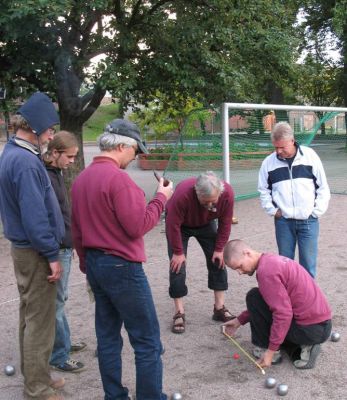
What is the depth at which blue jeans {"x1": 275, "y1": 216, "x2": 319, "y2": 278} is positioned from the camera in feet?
14.7

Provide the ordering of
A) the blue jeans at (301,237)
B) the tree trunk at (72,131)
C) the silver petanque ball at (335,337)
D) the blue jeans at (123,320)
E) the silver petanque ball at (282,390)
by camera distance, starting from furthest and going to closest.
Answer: the tree trunk at (72,131)
the blue jeans at (301,237)
the silver petanque ball at (335,337)
the silver petanque ball at (282,390)
the blue jeans at (123,320)

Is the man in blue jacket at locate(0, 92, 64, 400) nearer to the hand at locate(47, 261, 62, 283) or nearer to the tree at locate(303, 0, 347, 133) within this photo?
the hand at locate(47, 261, 62, 283)

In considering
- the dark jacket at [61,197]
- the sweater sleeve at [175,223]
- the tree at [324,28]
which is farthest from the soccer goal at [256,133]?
the tree at [324,28]

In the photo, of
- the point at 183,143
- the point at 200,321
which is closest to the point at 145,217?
the point at 200,321

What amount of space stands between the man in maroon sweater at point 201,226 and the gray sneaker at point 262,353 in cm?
70

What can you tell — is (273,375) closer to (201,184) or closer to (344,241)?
(201,184)

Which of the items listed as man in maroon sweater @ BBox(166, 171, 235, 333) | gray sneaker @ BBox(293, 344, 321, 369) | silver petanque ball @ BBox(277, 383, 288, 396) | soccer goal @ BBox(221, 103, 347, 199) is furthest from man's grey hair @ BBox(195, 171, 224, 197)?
soccer goal @ BBox(221, 103, 347, 199)

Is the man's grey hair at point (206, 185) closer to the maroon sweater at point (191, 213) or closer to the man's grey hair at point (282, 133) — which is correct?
the maroon sweater at point (191, 213)

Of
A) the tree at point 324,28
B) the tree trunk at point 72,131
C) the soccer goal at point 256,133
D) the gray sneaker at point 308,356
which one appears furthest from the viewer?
the tree at point 324,28

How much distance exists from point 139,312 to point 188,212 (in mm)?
1498

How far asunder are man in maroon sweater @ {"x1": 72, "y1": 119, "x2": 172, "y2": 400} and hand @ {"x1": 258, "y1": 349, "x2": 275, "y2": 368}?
84cm

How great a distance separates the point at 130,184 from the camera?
272 cm

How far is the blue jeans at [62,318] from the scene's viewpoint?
3492 millimetres

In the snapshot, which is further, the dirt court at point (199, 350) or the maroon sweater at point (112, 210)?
the dirt court at point (199, 350)
